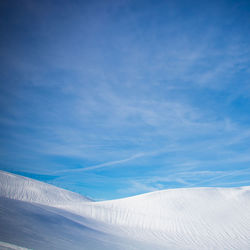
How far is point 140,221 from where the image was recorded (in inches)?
697

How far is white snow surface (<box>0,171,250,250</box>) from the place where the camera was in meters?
Result: 7.94

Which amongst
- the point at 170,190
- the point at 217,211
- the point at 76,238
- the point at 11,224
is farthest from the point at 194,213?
the point at 11,224

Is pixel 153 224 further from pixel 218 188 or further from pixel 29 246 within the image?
pixel 29 246

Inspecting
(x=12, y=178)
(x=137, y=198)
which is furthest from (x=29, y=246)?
(x=12, y=178)

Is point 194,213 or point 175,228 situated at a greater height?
point 194,213

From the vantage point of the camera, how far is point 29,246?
224 inches

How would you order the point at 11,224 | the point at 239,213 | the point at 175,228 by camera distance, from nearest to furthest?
the point at 11,224 → the point at 175,228 → the point at 239,213

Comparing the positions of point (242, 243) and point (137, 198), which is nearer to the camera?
point (242, 243)

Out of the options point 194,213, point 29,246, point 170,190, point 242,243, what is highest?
point 170,190

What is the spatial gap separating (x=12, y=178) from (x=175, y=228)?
28.2 meters

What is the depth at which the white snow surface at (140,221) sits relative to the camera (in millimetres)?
7944

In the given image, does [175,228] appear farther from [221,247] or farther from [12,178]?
[12,178]

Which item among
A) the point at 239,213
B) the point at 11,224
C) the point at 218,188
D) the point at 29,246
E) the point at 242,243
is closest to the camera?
the point at 29,246

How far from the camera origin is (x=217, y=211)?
19.0 meters
